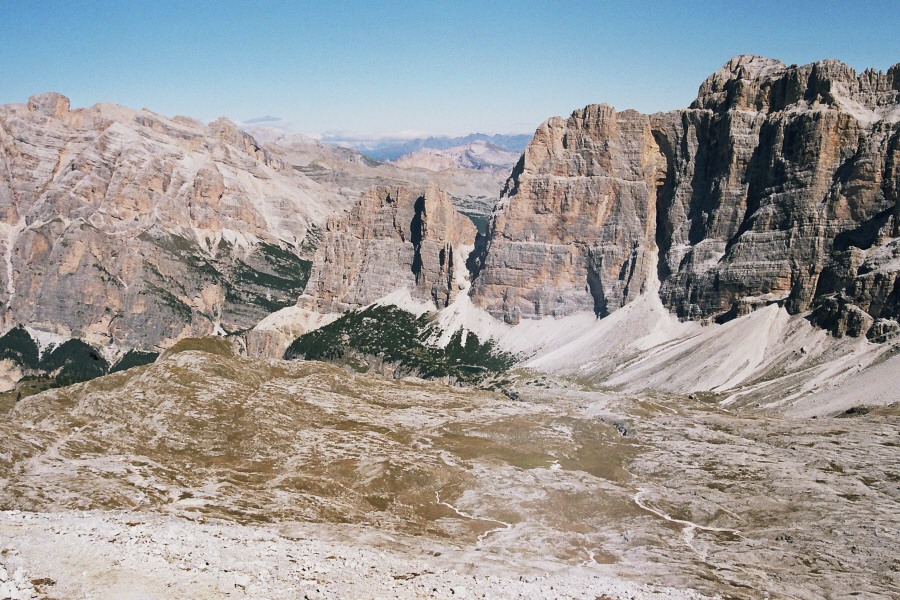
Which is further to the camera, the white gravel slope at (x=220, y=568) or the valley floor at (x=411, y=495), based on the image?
the valley floor at (x=411, y=495)

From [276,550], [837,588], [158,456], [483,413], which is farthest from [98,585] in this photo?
[483,413]

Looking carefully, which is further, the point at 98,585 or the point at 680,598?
the point at 680,598

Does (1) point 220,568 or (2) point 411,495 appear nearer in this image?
(1) point 220,568

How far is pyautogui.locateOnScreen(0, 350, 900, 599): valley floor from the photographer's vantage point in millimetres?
59719

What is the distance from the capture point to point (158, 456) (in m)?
106

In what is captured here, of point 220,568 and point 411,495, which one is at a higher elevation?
point 220,568

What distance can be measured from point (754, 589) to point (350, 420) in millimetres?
82929

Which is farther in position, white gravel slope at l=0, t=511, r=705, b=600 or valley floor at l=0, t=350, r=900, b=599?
valley floor at l=0, t=350, r=900, b=599

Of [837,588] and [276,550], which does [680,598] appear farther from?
[276,550]

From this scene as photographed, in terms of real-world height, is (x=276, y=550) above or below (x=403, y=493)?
above

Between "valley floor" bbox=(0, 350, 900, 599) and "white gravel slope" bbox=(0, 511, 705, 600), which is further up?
"white gravel slope" bbox=(0, 511, 705, 600)

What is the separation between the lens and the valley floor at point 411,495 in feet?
196

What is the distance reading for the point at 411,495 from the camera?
10694 cm

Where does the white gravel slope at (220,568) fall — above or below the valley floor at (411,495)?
above
